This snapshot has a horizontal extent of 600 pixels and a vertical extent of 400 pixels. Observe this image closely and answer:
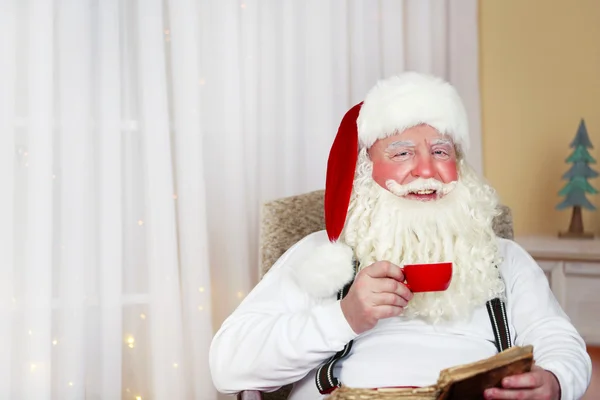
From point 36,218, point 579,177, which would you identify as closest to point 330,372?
point 36,218

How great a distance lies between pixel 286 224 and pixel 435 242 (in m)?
0.51

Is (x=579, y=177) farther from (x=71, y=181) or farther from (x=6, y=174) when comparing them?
(x=6, y=174)

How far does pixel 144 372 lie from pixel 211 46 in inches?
46.8

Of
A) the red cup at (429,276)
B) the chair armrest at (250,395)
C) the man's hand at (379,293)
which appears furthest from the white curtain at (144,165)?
the red cup at (429,276)

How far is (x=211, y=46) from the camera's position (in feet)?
8.75

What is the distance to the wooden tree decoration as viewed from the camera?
3.17 meters

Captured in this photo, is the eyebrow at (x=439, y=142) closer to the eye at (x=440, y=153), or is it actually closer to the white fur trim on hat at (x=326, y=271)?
the eye at (x=440, y=153)

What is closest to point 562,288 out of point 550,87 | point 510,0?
point 550,87

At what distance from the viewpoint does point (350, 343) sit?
176 cm

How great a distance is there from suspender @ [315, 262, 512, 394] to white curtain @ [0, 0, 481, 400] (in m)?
0.97

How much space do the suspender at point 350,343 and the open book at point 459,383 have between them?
0.40 metres

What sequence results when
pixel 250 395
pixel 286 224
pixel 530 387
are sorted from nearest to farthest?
pixel 530 387, pixel 250 395, pixel 286 224

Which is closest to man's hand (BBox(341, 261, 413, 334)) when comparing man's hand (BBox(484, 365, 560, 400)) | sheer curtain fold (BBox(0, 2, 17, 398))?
man's hand (BBox(484, 365, 560, 400))

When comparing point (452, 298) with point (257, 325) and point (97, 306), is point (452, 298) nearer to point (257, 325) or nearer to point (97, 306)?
point (257, 325)
